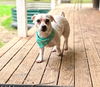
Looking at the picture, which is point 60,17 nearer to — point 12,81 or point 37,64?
point 37,64

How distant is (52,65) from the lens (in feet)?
9.65

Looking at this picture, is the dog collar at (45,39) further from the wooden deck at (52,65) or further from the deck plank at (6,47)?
the deck plank at (6,47)

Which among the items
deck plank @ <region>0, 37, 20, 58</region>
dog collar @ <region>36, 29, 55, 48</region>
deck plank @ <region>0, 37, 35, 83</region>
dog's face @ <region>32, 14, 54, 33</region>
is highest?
dog's face @ <region>32, 14, 54, 33</region>

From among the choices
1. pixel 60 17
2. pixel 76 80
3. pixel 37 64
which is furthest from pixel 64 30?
pixel 76 80

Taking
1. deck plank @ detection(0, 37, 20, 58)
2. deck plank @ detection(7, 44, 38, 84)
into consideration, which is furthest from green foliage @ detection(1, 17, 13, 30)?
deck plank @ detection(7, 44, 38, 84)

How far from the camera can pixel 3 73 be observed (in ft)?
8.72

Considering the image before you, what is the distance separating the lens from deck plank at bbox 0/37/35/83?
2572mm

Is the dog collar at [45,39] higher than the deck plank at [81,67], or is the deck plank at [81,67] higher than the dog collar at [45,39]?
the dog collar at [45,39]

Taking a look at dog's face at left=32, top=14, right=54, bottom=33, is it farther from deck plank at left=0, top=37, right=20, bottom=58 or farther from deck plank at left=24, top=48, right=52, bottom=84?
deck plank at left=0, top=37, right=20, bottom=58

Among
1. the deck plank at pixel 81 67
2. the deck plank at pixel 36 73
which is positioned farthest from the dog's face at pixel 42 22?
the deck plank at pixel 81 67

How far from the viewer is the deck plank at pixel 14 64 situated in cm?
257

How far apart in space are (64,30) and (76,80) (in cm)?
115

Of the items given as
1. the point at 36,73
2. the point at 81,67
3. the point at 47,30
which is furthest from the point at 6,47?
the point at 81,67

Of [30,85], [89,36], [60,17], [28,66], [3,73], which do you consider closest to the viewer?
[30,85]
